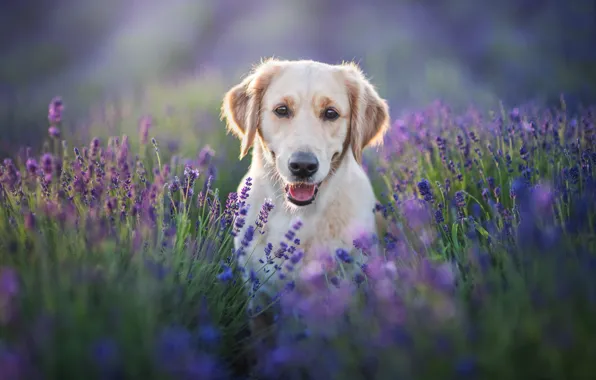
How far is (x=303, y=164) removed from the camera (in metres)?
3.06

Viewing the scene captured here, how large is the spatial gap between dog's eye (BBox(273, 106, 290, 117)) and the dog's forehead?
0.08m

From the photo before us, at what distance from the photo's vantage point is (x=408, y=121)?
18.9ft

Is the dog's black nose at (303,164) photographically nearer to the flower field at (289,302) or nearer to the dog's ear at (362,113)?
the flower field at (289,302)

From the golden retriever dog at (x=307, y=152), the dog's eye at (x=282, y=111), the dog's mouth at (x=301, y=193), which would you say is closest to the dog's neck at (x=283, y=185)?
the golden retriever dog at (x=307, y=152)

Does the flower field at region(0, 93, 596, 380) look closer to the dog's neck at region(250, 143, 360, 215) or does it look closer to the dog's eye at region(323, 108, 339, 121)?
the dog's neck at region(250, 143, 360, 215)

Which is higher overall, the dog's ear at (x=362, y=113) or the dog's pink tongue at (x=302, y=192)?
the dog's ear at (x=362, y=113)

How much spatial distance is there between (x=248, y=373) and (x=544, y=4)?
10973 mm

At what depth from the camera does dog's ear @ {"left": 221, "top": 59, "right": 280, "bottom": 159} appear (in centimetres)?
360

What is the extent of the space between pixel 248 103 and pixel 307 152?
0.78 metres

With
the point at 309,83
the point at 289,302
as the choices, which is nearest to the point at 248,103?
the point at 309,83

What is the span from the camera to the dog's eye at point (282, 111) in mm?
3439

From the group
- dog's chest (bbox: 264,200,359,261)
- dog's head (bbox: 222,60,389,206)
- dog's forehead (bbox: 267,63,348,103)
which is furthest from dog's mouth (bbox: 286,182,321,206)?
dog's forehead (bbox: 267,63,348,103)

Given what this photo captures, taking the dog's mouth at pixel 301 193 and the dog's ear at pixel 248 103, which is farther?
the dog's ear at pixel 248 103

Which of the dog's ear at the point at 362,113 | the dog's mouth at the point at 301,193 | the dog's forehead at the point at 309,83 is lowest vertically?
the dog's mouth at the point at 301,193
